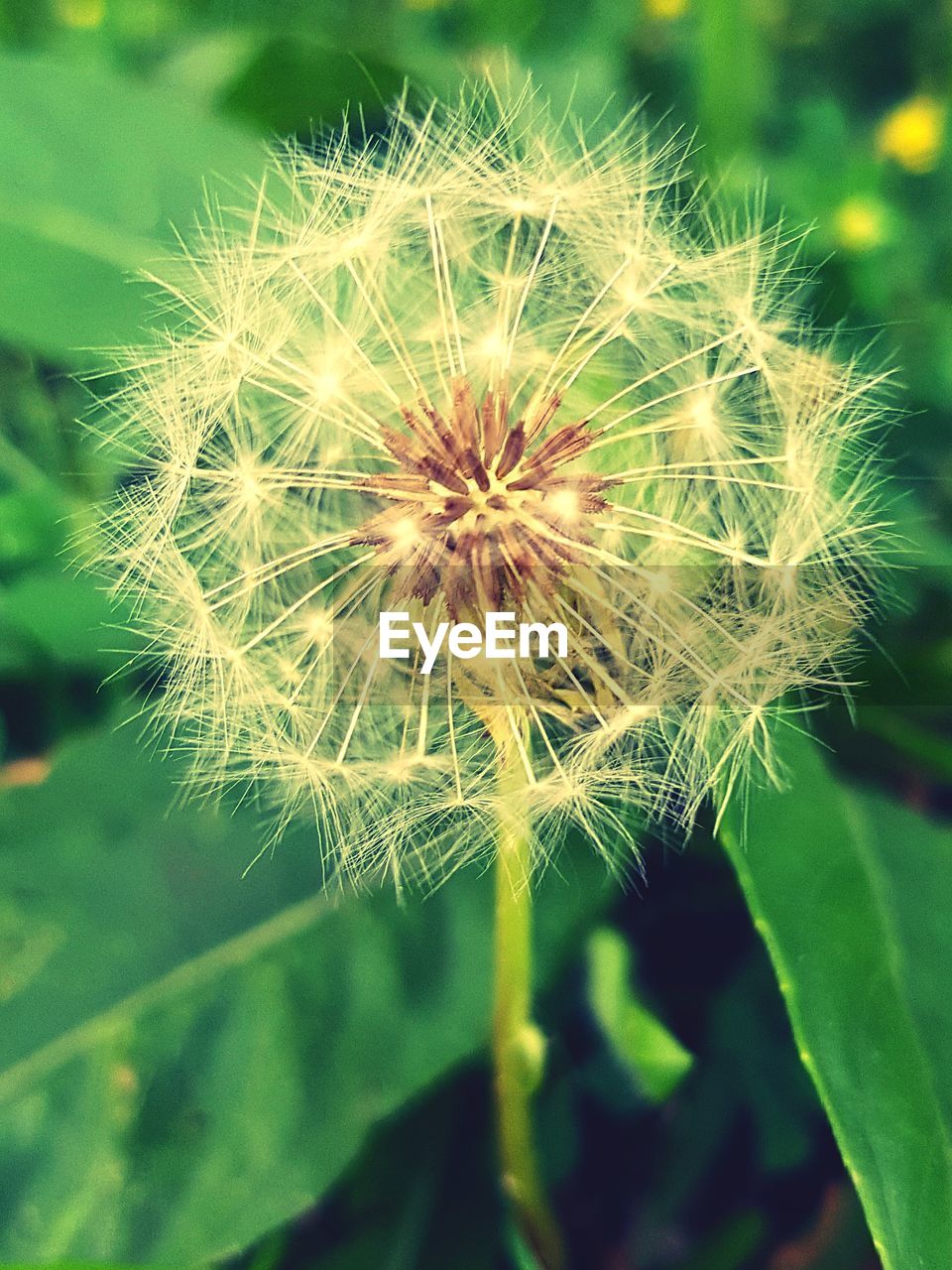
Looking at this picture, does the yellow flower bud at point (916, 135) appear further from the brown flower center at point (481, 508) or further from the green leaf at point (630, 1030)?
the green leaf at point (630, 1030)

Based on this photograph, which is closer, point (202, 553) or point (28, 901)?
point (202, 553)

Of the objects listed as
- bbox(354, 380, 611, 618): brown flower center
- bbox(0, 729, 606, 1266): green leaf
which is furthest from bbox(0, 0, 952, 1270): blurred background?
bbox(354, 380, 611, 618): brown flower center

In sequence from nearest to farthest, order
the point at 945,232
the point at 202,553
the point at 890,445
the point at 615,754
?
the point at 615,754, the point at 202,553, the point at 890,445, the point at 945,232

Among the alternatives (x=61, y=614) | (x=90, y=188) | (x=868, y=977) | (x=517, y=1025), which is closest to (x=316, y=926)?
(x=517, y=1025)

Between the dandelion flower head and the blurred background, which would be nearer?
the dandelion flower head

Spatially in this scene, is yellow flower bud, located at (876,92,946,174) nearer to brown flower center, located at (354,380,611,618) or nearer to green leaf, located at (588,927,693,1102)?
brown flower center, located at (354,380,611,618)

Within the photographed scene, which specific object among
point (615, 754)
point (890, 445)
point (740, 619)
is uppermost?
point (890, 445)

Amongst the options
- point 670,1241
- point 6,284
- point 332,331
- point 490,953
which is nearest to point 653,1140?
point 670,1241

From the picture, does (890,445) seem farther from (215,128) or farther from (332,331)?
(215,128)

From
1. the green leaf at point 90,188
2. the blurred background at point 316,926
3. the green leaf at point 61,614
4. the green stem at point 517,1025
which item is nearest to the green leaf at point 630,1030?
the blurred background at point 316,926
